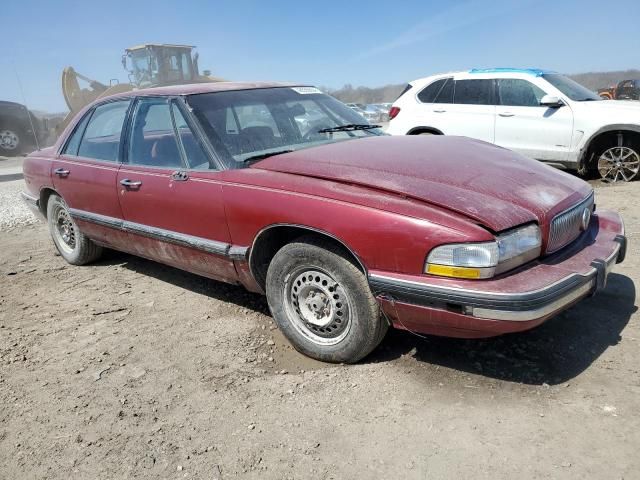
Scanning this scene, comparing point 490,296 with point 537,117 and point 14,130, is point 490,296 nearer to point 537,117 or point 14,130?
point 537,117

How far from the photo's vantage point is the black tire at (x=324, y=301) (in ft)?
8.76

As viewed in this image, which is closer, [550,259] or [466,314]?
[466,314]

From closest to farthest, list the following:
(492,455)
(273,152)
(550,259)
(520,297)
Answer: (492,455)
(520,297)
(550,259)
(273,152)

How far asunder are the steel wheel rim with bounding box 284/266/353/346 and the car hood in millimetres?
569

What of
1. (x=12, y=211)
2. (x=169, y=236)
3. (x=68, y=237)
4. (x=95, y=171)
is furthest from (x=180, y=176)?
(x=12, y=211)

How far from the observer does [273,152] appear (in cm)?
333

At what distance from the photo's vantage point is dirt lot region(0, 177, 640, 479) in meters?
2.16

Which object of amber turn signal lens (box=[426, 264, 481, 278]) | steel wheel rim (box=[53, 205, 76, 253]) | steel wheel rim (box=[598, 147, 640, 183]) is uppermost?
amber turn signal lens (box=[426, 264, 481, 278])

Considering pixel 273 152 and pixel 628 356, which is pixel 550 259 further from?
pixel 273 152

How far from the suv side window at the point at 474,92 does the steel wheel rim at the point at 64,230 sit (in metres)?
5.72

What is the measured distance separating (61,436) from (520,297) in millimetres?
2254

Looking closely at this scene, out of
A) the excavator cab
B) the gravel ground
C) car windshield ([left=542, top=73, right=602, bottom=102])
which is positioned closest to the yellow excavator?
the excavator cab

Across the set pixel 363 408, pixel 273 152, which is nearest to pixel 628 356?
pixel 363 408

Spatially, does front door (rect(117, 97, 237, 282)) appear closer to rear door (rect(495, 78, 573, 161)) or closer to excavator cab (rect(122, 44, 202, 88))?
rear door (rect(495, 78, 573, 161))
